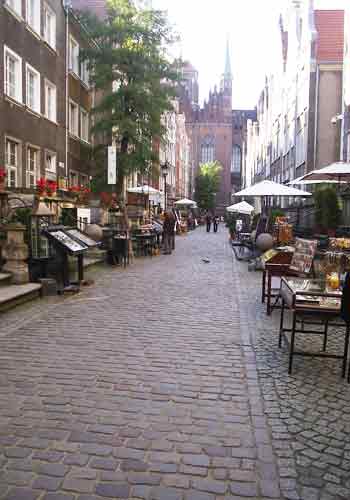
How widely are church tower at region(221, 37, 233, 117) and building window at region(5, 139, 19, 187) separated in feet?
294

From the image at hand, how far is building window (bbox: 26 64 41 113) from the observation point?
61.6 feet

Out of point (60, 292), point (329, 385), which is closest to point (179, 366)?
point (329, 385)

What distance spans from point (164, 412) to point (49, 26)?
19.8 m

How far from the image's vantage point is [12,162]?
17.5m

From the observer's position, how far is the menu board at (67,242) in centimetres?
1040

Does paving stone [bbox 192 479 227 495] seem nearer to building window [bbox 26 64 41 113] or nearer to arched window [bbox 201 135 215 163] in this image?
building window [bbox 26 64 41 113]

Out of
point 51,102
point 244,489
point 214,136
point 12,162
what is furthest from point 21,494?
point 214,136

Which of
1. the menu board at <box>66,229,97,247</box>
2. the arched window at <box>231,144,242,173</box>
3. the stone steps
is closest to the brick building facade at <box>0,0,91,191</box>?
the menu board at <box>66,229,97,247</box>

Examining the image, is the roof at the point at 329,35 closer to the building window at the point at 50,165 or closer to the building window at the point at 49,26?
the building window at the point at 49,26

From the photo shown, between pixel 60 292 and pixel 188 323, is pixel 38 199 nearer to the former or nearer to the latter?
pixel 60 292

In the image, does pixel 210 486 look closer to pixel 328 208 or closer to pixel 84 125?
pixel 328 208

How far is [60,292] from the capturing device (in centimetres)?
1030

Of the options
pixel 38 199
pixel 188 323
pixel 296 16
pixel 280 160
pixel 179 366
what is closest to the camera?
pixel 179 366

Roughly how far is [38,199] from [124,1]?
1615 cm
